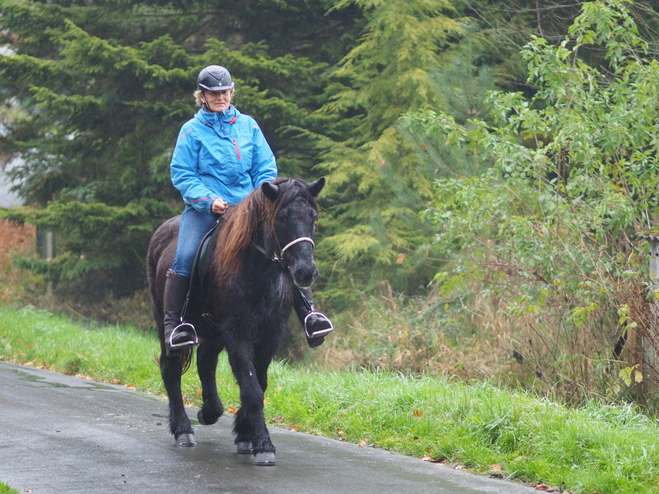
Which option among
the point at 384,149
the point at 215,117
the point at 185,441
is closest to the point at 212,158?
the point at 215,117

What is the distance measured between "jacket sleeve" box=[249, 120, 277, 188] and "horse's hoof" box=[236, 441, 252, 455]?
82.3 inches

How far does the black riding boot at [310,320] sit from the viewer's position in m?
7.06

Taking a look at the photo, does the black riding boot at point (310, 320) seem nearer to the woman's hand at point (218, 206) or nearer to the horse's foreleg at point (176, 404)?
the woman's hand at point (218, 206)

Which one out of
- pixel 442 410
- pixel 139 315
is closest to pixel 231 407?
pixel 442 410

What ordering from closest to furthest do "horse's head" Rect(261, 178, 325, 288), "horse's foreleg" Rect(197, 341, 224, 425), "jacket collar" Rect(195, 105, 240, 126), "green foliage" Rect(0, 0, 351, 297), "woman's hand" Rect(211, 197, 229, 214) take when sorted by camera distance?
"horse's head" Rect(261, 178, 325, 288) < "woman's hand" Rect(211, 197, 229, 214) < "jacket collar" Rect(195, 105, 240, 126) < "horse's foreleg" Rect(197, 341, 224, 425) < "green foliage" Rect(0, 0, 351, 297)

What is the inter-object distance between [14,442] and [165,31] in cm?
1375

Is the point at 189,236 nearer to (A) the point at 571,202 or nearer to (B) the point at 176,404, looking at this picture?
(B) the point at 176,404

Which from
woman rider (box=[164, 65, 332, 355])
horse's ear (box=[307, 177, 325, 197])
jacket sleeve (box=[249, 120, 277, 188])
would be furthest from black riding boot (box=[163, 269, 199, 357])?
horse's ear (box=[307, 177, 325, 197])

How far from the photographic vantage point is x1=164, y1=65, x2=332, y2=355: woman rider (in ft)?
24.2

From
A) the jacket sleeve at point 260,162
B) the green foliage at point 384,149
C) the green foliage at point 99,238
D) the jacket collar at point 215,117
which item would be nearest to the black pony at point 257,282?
the jacket sleeve at point 260,162

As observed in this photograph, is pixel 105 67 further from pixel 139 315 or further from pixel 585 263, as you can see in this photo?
pixel 585 263

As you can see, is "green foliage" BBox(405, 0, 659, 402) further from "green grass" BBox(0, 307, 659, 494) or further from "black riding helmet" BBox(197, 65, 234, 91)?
"black riding helmet" BBox(197, 65, 234, 91)

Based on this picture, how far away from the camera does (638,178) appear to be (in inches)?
399

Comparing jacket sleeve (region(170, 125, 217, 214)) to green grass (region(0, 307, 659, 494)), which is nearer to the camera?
green grass (region(0, 307, 659, 494))
